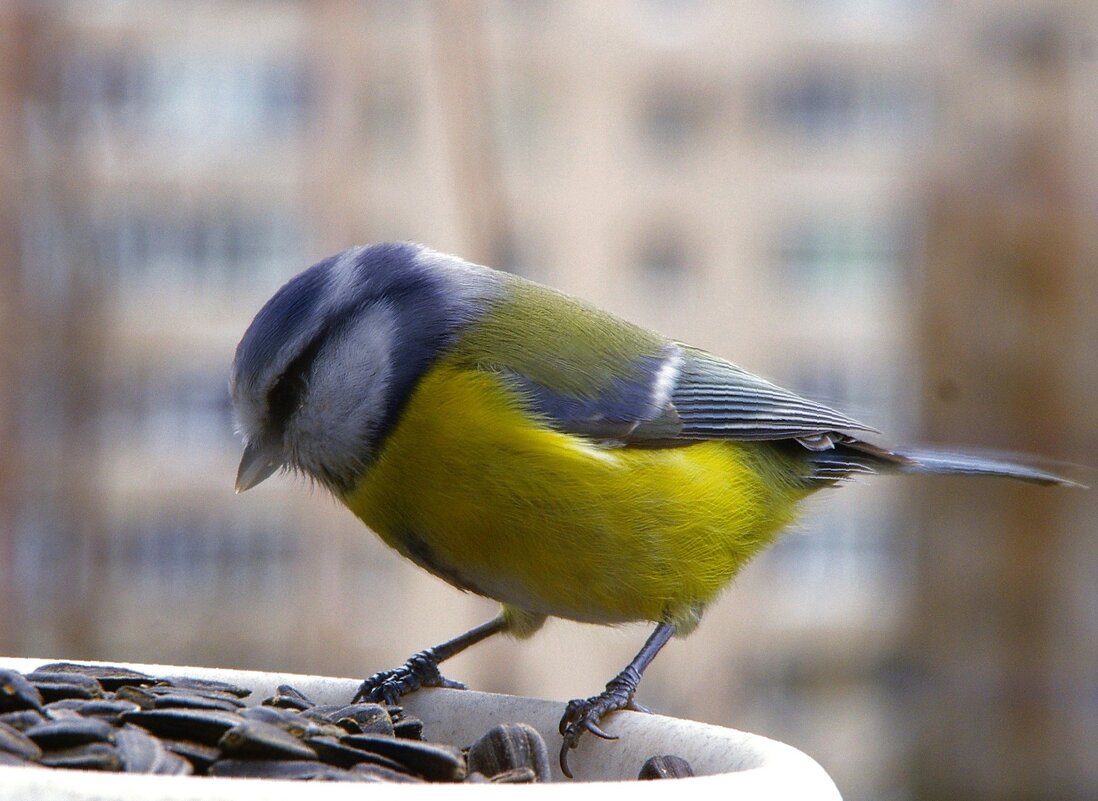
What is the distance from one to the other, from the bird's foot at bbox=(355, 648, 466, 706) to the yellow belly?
0.11 meters

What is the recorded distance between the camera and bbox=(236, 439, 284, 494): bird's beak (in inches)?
70.3

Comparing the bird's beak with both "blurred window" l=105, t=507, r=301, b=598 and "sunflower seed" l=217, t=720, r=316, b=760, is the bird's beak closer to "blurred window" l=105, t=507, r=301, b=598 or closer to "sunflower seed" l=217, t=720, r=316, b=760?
"sunflower seed" l=217, t=720, r=316, b=760

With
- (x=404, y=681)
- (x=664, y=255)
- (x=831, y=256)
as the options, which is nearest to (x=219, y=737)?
(x=404, y=681)

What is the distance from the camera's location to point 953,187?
517 cm

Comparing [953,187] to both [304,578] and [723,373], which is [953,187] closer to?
[304,578]

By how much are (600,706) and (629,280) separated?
7972 mm

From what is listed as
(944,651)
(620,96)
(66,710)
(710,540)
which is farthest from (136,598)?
(620,96)

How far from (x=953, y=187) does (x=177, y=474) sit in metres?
3.90

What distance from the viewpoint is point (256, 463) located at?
1795 mm

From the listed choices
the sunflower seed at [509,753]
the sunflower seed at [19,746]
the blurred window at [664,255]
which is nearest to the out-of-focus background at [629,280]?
the blurred window at [664,255]

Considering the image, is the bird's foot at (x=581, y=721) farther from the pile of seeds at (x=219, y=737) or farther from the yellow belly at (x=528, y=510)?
the yellow belly at (x=528, y=510)

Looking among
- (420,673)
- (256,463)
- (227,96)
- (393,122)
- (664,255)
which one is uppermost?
(227,96)

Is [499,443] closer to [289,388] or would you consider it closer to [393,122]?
[289,388]

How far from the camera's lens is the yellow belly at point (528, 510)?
64.1 inches
